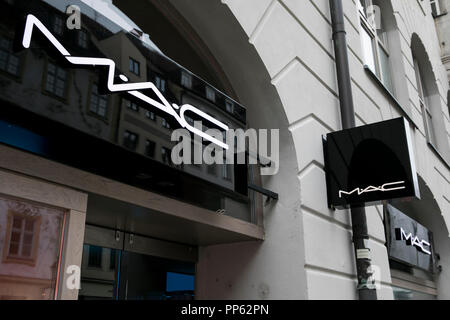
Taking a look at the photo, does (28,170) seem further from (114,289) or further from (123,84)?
(114,289)

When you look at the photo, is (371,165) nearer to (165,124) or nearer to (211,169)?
(211,169)

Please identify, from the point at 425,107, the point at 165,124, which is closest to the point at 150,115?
the point at 165,124

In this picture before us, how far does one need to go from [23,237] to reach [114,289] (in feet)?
4.91

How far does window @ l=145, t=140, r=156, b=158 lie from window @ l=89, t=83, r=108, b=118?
0.36m

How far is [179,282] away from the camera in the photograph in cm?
443

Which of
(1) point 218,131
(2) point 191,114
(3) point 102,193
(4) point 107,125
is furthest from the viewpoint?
(1) point 218,131

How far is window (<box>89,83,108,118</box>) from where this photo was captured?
8.53 feet

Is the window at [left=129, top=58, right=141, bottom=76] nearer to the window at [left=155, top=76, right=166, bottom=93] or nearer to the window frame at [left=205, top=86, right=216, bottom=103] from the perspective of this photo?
the window at [left=155, top=76, right=166, bottom=93]

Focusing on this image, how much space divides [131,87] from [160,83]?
356 mm

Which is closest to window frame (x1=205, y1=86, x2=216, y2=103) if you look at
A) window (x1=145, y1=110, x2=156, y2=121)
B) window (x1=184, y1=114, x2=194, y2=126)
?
window (x1=184, y1=114, x2=194, y2=126)

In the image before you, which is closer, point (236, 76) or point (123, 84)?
point (123, 84)

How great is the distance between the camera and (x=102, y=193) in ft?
9.57

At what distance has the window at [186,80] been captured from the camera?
342 cm
